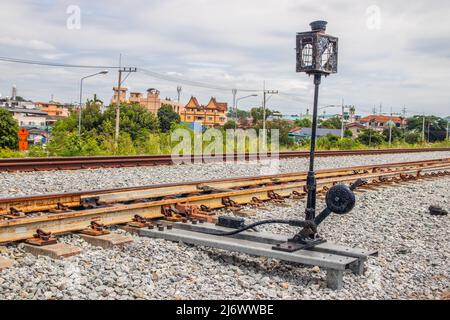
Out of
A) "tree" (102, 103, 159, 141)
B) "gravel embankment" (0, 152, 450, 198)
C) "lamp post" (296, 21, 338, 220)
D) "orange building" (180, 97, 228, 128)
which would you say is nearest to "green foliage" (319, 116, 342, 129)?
"orange building" (180, 97, 228, 128)

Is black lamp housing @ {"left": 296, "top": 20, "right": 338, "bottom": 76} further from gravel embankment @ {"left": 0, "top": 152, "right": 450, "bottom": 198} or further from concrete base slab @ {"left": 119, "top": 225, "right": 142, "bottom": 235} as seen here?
gravel embankment @ {"left": 0, "top": 152, "right": 450, "bottom": 198}

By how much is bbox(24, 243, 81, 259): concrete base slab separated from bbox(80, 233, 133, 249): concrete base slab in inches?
14.0

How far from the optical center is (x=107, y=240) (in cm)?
509

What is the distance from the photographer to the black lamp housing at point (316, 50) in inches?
203

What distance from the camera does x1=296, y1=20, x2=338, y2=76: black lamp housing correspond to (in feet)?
16.9

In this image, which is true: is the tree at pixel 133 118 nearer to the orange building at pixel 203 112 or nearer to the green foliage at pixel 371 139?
the green foliage at pixel 371 139

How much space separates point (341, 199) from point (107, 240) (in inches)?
88.6

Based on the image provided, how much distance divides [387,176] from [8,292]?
394 inches

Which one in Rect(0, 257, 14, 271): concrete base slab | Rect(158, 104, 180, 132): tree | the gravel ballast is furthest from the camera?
Rect(158, 104, 180, 132): tree

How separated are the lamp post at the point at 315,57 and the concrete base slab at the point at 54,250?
228 cm

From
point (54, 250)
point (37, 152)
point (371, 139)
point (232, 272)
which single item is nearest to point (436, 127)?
point (371, 139)

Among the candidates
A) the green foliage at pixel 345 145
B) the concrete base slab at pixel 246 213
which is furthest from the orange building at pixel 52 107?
the concrete base slab at pixel 246 213
